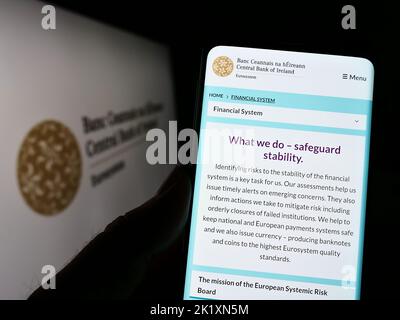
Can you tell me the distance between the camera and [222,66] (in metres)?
0.46

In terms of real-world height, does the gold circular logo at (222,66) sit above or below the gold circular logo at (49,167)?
above

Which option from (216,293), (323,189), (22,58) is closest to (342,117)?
(323,189)

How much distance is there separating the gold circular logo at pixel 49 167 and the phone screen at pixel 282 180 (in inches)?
19.8

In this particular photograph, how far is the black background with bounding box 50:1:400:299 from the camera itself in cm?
44

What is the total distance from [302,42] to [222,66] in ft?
0.29

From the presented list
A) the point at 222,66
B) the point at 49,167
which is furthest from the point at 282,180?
the point at 49,167

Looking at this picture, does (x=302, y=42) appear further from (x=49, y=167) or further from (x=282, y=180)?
(x=49, y=167)

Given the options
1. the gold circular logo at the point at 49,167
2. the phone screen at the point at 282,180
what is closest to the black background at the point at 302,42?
the phone screen at the point at 282,180

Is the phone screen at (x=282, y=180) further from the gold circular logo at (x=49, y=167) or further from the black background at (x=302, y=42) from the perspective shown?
the gold circular logo at (x=49, y=167)

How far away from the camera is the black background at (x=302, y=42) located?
0.44 meters

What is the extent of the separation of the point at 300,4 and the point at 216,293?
575mm

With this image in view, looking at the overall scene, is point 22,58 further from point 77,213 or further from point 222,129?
point 222,129

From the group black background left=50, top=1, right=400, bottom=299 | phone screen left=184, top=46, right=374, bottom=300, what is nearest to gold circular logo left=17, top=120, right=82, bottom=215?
black background left=50, top=1, right=400, bottom=299

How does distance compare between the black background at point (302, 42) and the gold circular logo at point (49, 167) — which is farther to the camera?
the gold circular logo at point (49, 167)
